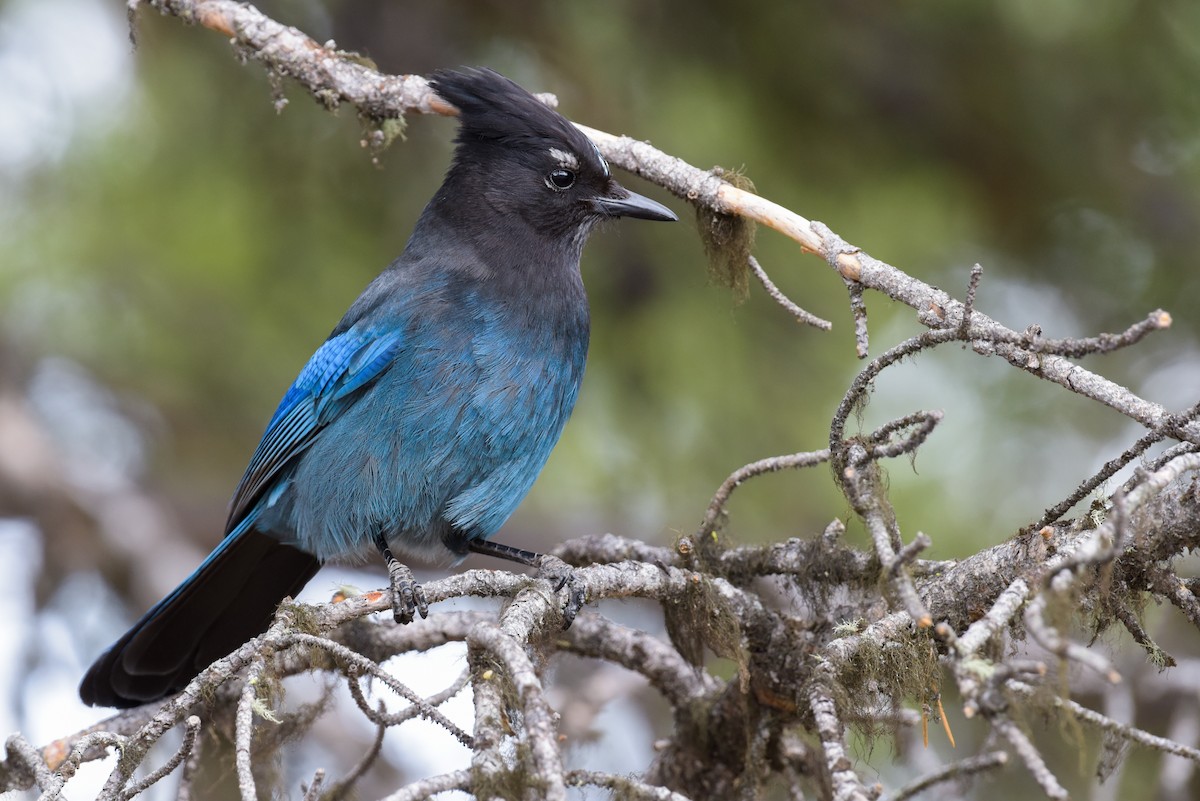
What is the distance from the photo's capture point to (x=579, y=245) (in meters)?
4.13

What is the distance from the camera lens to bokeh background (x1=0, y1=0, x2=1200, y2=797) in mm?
4652

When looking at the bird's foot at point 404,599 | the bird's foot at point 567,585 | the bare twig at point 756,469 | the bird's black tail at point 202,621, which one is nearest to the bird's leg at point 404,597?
the bird's foot at point 404,599

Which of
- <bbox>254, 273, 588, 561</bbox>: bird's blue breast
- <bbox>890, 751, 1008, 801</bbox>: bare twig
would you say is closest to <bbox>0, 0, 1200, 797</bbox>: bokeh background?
<bbox>254, 273, 588, 561</bbox>: bird's blue breast

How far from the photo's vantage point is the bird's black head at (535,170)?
3914 mm

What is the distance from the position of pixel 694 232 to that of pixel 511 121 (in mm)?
884

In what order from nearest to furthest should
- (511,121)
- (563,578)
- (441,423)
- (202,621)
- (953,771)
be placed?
(953,771) < (563,578) < (441,423) < (202,621) < (511,121)

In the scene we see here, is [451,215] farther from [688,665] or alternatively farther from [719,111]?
[688,665]

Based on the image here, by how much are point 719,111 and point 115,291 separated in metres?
2.36

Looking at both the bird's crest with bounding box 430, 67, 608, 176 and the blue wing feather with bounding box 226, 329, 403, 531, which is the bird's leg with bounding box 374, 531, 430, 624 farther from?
the bird's crest with bounding box 430, 67, 608, 176

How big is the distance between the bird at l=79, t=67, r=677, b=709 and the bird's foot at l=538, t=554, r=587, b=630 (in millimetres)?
406

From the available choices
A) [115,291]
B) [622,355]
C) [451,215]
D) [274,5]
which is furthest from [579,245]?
[115,291]

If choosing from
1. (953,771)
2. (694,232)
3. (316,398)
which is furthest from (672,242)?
(953,771)

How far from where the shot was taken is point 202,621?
12.5 feet

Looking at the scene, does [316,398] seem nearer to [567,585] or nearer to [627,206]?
[627,206]
